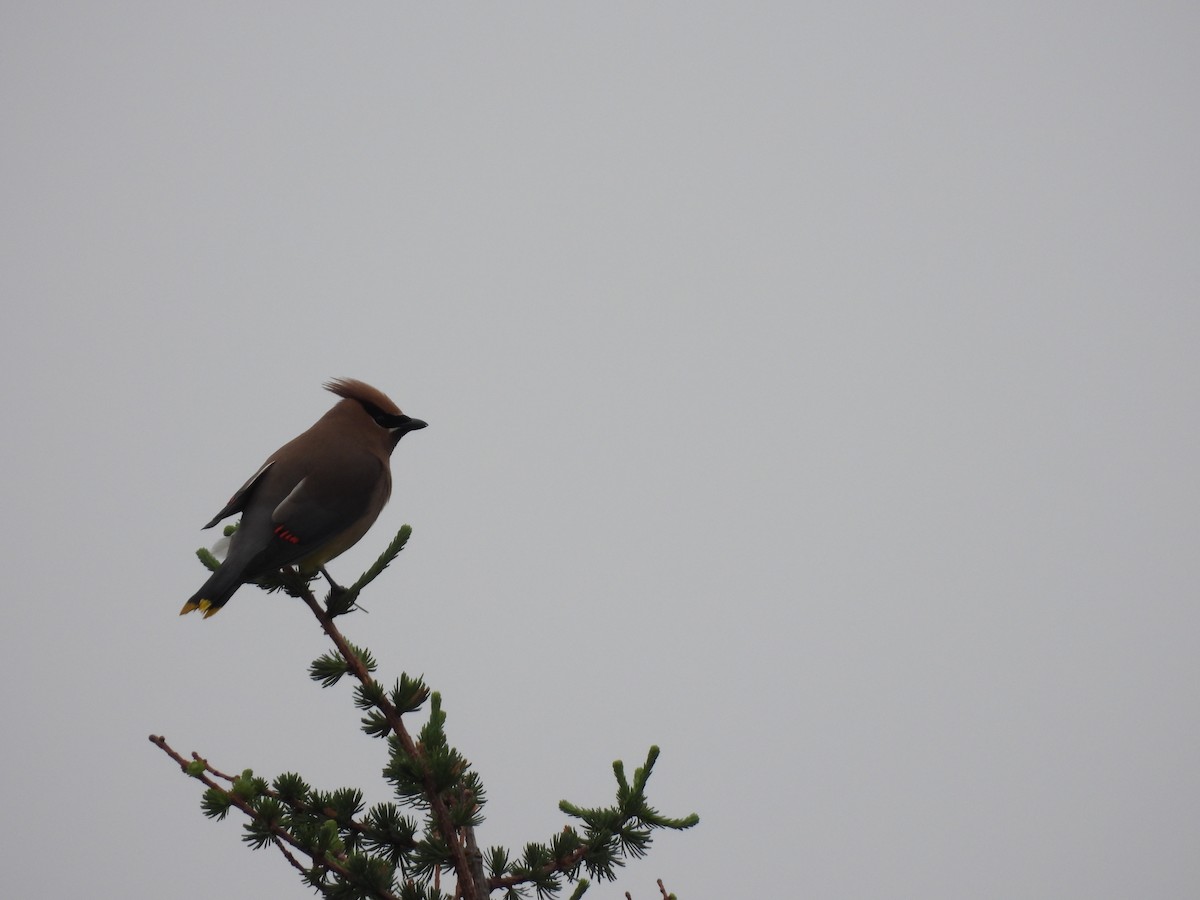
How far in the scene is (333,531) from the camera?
161 inches

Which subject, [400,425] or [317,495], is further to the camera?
[400,425]

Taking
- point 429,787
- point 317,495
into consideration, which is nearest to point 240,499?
point 317,495

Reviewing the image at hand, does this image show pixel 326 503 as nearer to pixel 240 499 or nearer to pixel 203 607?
pixel 240 499

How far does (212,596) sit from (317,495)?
2.14 feet

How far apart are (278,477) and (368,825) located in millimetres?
2070

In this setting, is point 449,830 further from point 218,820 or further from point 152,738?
point 152,738

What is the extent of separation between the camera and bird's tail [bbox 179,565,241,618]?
11.9ft

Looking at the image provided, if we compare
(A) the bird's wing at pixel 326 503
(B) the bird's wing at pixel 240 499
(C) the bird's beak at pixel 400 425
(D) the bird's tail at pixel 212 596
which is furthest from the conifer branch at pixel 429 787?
(C) the bird's beak at pixel 400 425

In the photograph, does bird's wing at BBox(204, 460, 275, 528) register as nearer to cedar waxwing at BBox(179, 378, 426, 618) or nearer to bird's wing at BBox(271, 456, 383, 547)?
cedar waxwing at BBox(179, 378, 426, 618)

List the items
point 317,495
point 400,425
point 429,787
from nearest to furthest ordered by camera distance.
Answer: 1. point 429,787
2. point 317,495
3. point 400,425

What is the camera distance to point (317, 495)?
13.6 ft

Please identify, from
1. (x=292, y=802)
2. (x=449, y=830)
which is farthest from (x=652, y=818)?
(x=292, y=802)

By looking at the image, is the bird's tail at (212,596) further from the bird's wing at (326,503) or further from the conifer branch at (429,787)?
the conifer branch at (429,787)

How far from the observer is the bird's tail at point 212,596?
3.62 metres
